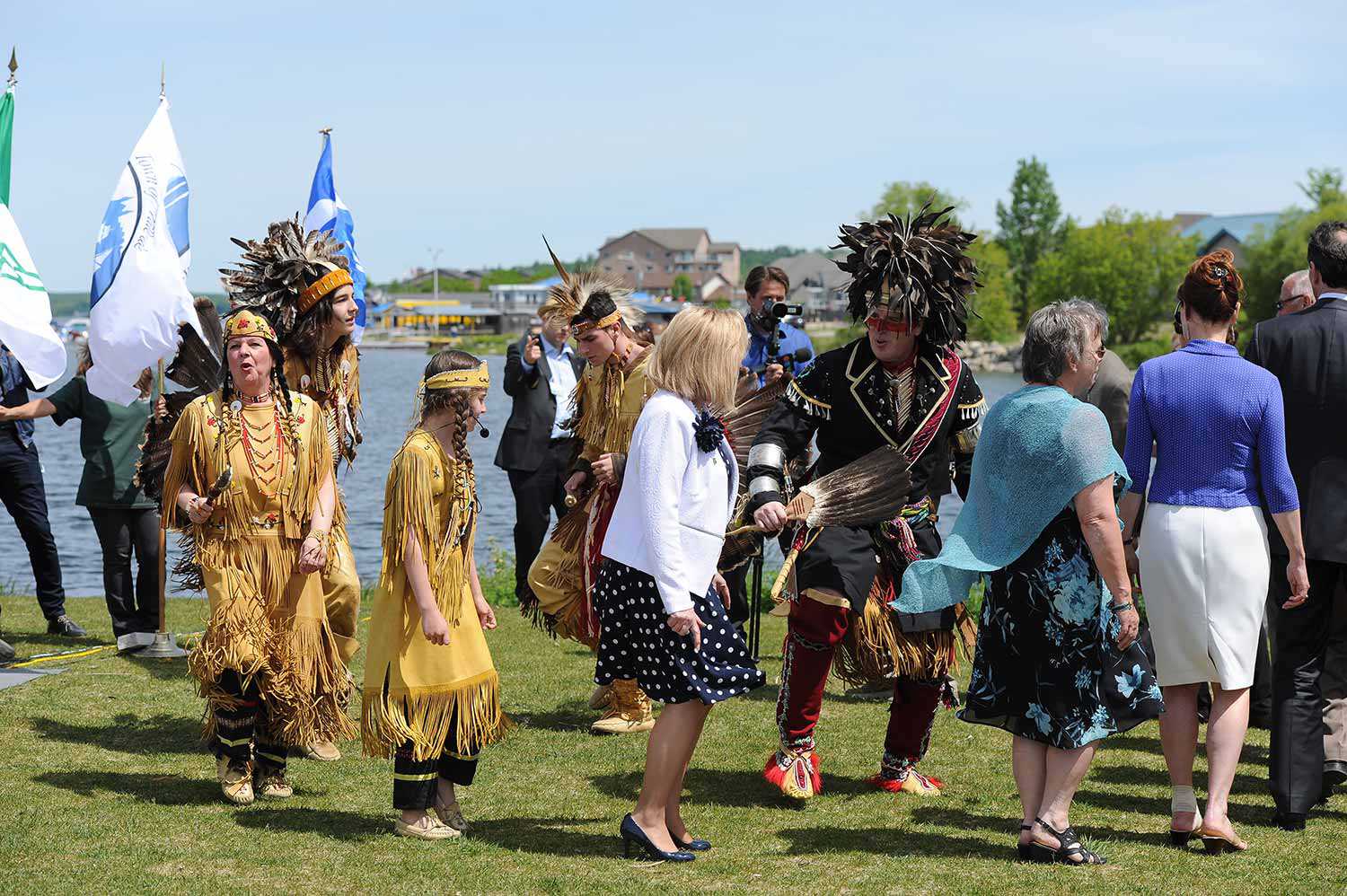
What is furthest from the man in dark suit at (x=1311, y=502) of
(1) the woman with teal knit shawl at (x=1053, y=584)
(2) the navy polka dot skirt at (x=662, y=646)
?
(2) the navy polka dot skirt at (x=662, y=646)

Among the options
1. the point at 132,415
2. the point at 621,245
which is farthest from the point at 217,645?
the point at 621,245

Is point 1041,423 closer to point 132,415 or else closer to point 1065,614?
point 1065,614

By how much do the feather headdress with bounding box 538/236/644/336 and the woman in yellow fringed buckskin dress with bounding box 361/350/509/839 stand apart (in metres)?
1.34

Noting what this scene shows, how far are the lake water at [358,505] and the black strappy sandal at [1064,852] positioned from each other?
142 inches

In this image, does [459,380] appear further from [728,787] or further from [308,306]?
[728,787]

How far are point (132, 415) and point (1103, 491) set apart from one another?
256 inches

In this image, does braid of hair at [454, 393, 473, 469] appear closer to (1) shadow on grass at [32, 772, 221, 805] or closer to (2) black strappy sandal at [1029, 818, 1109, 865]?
(1) shadow on grass at [32, 772, 221, 805]

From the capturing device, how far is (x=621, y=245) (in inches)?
Answer: 7111

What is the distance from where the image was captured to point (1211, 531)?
4.79 m

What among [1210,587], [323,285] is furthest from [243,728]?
[1210,587]

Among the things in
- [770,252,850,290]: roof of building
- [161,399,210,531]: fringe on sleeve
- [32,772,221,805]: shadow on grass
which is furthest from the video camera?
[770,252,850,290]: roof of building

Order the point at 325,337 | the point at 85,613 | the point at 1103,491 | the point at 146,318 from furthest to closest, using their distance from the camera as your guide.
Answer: the point at 85,613 → the point at 146,318 → the point at 325,337 → the point at 1103,491

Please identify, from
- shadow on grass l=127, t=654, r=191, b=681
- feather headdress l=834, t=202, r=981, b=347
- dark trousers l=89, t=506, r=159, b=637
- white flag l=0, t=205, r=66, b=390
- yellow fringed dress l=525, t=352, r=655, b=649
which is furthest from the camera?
dark trousers l=89, t=506, r=159, b=637

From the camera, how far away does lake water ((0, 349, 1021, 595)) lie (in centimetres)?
1529
